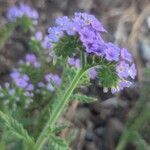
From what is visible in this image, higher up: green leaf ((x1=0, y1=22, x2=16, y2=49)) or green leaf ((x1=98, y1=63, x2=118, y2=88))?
green leaf ((x1=0, y1=22, x2=16, y2=49))

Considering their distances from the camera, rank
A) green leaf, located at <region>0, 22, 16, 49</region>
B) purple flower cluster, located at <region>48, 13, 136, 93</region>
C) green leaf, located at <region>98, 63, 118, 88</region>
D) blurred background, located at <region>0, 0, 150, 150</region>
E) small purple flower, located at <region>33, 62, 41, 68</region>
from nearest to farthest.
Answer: purple flower cluster, located at <region>48, 13, 136, 93</region>, green leaf, located at <region>98, 63, 118, 88</region>, small purple flower, located at <region>33, 62, 41, 68</region>, green leaf, located at <region>0, 22, 16, 49</region>, blurred background, located at <region>0, 0, 150, 150</region>

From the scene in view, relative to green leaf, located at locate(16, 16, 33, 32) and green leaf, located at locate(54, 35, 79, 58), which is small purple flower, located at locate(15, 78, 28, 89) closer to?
green leaf, located at locate(16, 16, 33, 32)

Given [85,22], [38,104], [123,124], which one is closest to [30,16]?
[38,104]

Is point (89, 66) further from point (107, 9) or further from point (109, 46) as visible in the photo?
point (107, 9)

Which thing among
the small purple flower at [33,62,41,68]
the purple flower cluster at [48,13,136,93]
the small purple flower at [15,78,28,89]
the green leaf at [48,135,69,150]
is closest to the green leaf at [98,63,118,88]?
the purple flower cluster at [48,13,136,93]

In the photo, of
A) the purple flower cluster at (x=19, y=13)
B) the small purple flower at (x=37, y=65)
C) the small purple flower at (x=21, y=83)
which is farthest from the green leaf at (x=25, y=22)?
the small purple flower at (x=21, y=83)


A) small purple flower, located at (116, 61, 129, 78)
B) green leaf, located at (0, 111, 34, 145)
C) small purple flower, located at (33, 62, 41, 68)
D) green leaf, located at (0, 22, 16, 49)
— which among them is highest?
green leaf, located at (0, 22, 16, 49)

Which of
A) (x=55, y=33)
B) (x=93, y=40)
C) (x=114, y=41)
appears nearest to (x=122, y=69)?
(x=93, y=40)

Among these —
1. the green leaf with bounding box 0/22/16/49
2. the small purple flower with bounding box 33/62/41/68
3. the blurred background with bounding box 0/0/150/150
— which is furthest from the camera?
the blurred background with bounding box 0/0/150/150
